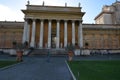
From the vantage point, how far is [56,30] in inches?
1533

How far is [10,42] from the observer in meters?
43.2

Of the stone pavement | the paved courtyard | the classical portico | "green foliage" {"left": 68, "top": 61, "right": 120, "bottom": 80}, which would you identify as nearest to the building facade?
the classical portico

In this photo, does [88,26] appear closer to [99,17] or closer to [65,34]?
[65,34]

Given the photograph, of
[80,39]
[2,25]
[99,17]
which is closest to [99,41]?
[80,39]

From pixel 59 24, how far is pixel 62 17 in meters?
1.94

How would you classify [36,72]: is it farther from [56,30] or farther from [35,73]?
[56,30]

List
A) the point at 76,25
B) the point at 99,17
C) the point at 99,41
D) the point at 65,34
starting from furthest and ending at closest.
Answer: the point at 99,17 → the point at 99,41 → the point at 76,25 → the point at 65,34

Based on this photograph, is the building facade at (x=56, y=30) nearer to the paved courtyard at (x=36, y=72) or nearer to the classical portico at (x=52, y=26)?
the classical portico at (x=52, y=26)

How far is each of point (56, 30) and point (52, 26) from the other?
2.22m

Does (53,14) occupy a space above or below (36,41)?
above

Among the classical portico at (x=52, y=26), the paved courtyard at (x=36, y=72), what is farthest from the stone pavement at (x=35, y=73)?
the classical portico at (x=52, y=26)

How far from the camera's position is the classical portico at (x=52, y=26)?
124 feet

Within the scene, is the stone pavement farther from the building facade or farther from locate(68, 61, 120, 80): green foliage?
the building facade

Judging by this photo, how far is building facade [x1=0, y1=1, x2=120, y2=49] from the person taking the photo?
37875 mm
